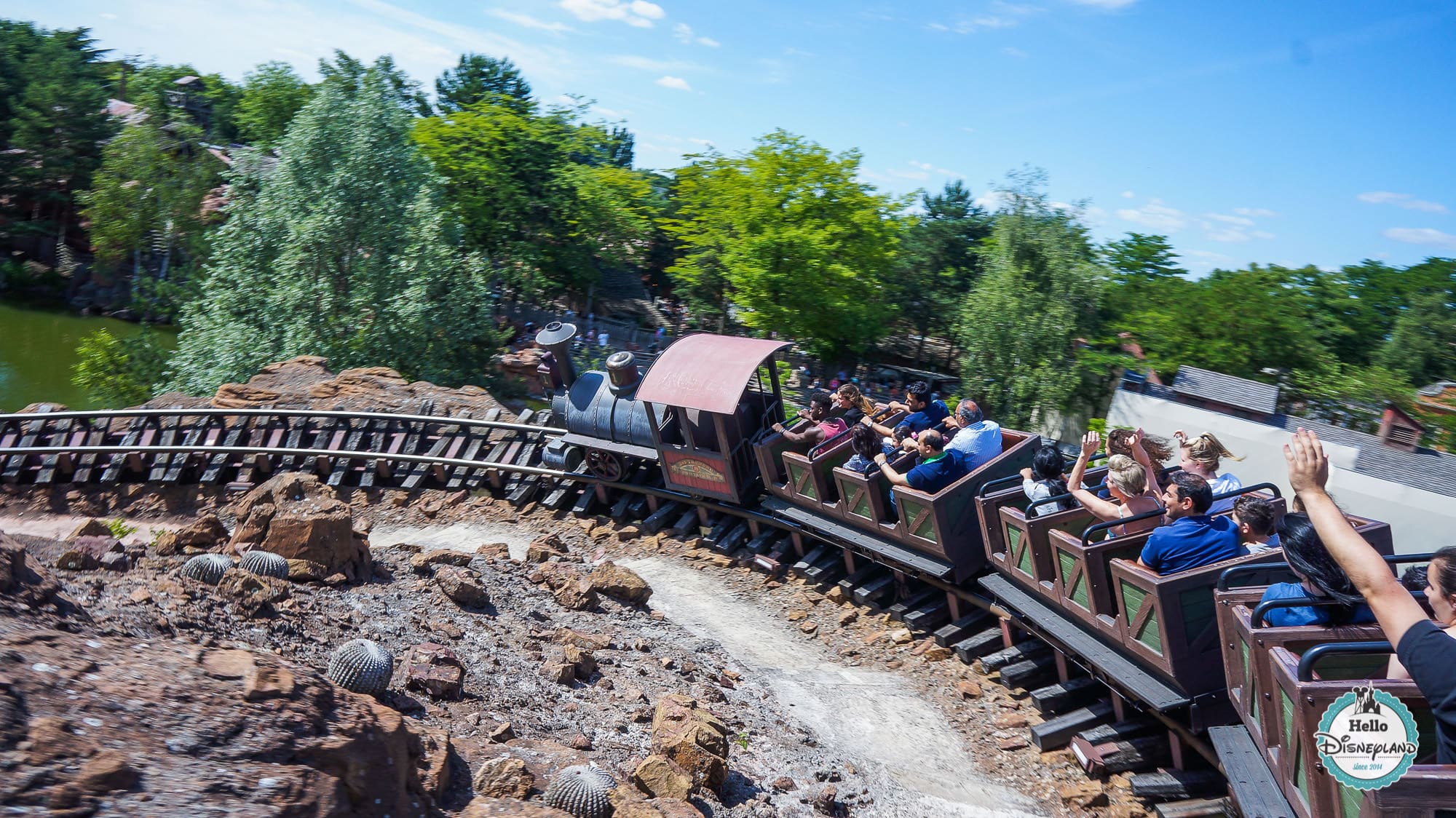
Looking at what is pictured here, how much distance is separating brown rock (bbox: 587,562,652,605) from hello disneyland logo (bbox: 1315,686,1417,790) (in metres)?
7.17

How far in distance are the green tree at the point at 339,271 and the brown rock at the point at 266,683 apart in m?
21.7

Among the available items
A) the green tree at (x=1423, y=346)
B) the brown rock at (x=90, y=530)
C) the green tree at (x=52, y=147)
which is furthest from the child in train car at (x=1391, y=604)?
the green tree at (x=52, y=147)

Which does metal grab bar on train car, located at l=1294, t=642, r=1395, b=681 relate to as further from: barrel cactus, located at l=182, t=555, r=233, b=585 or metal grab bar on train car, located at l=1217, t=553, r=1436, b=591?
barrel cactus, located at l=182, t=555, r=233, b=585

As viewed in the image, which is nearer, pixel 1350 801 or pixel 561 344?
pixel 1350 801

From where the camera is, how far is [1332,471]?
73.5 ft

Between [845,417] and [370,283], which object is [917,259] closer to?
[370,283]

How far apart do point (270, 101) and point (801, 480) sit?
5074 centimetres

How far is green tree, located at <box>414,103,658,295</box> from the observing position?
39.7m

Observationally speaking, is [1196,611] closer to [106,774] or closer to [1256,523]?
[1256,523]

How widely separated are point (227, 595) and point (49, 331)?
45.6 m

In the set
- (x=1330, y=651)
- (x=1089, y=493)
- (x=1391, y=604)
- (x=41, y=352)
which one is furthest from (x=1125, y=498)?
(x=41, y=352)

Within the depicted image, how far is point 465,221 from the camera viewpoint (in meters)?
39.9

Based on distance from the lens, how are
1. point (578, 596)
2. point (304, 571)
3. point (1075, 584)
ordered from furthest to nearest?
point (578, 596) < point (304, 571) < point (1075, 584)

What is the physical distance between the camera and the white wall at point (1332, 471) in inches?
769
